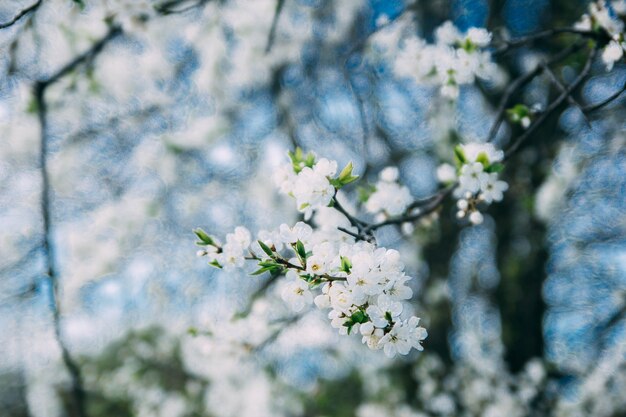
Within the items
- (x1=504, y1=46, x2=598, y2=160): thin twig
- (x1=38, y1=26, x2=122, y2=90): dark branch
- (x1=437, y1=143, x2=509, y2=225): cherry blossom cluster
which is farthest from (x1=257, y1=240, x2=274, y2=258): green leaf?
(x1=38, y1=26, x2=122, y2=90): dark branch

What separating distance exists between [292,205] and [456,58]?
3.24 metres

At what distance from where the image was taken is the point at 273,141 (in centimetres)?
491

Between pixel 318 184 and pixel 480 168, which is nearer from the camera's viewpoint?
pixel 318 184

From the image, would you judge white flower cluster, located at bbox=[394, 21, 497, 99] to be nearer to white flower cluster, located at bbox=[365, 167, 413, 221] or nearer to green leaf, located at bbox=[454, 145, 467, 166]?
white flower cluster, located at bbox=[365, 167, 413, 221]

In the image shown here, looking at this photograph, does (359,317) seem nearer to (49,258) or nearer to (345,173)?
(345,173)

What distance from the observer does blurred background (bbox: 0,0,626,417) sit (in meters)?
3.72

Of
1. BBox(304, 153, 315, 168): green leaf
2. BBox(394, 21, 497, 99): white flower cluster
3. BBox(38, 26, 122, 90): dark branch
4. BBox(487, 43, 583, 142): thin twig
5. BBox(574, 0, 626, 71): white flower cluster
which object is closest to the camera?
BBox(304, 153, 315, 168): green leaf

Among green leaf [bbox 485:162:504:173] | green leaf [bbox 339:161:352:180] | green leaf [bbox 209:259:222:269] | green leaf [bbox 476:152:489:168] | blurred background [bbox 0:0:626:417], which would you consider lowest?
blurred background [bbox 0:0:626:417]

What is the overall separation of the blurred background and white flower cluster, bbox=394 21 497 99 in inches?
41.7

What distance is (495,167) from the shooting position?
1587 millimetres

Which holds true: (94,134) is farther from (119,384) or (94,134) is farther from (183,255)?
(119,384)

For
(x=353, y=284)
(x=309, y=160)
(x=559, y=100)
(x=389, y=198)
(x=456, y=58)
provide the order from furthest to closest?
1. (x=456, y=58)
2. (x=389, y=198)
3. (x=559, y=100)
4. (x=309, y=160)
5. (x=353, y=284)

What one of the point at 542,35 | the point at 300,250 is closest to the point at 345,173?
the point at 300,250

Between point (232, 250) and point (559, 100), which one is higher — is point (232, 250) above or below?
below
